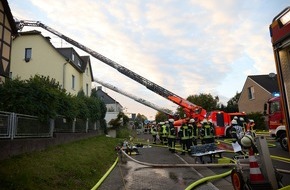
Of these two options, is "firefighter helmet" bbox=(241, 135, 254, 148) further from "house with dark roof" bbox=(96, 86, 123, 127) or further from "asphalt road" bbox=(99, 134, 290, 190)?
"house with dark roof" bbox=(96, 86, 123, 127)

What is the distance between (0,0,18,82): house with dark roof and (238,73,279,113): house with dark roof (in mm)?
26523

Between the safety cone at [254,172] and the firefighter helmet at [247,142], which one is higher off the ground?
the firefighter helmet at [247,142]

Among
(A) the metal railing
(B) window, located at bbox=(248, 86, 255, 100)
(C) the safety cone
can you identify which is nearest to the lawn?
(A) the metal railing

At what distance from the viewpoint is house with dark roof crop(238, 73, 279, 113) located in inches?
1244

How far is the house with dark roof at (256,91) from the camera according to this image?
104ft

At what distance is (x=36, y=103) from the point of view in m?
10.9

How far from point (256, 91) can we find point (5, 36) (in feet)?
93.2

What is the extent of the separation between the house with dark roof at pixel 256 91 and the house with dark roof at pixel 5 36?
26523 mm

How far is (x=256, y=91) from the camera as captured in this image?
3334 cm

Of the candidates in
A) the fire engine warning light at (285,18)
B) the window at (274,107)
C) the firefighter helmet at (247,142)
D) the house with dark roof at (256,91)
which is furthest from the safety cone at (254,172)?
the house with dark roof at (256,91)

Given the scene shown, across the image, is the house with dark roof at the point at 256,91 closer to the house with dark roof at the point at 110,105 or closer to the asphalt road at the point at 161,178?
the asphalt road at the point at 161,178

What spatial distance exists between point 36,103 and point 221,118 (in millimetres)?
15887

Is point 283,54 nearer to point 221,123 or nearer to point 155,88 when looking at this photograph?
point 221,123

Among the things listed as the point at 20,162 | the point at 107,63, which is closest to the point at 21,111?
the point at 20,162
